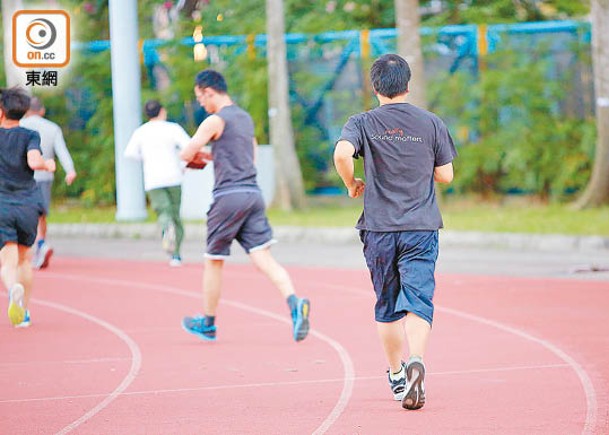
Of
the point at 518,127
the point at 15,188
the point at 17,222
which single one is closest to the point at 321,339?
the point at 17,222

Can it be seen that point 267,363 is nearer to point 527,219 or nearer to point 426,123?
point 426,123

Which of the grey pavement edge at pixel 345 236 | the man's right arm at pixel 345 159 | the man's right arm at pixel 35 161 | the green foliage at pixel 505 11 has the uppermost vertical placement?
the green foliage at pixel 505 11

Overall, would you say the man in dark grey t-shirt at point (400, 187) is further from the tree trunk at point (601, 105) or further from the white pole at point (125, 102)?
the white pole at point (125, 102)

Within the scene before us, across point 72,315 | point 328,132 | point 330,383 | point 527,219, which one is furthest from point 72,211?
point 330,383

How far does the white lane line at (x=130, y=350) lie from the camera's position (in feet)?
25.0

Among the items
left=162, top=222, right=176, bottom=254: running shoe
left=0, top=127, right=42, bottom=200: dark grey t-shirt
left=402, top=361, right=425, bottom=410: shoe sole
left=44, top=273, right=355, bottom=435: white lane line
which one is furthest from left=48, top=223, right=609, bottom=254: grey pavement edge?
left=402, top=361, right=425, bottom=410: shoe sole

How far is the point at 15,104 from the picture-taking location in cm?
1095

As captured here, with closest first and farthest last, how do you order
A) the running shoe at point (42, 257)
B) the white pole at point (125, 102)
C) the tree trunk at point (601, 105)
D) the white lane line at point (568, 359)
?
the white lane line at point (568, 359) < the running shoe at point (42, 257) < the tree trunk at point (601, 105) < the white pole at point (125, 102)

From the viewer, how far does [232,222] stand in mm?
10578

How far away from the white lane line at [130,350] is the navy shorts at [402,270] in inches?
63.2

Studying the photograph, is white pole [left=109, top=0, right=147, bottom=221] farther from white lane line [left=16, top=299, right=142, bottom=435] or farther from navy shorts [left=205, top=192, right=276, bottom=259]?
navy shorts [left=205, top=192, right=276, bottom=259]

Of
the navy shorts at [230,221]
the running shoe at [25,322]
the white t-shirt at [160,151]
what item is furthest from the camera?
the white t-shirt at [160,151]

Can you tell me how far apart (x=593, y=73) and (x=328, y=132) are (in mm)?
4621

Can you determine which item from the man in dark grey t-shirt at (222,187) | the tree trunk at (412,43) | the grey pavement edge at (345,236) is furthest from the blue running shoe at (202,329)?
the tree trunk at (412,43)
